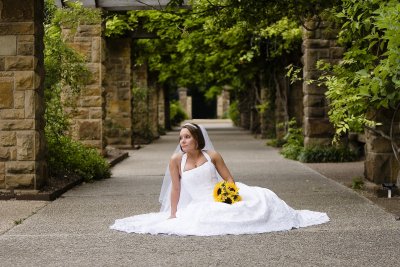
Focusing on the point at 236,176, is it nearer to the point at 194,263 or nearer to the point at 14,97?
the point at 14,97

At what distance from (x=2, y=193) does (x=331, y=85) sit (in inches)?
174

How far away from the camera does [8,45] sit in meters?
9.92

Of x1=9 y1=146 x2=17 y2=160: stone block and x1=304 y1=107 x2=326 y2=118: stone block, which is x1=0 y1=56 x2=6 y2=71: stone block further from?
x1=304 y1=107 x2=326 y2=118: stone block

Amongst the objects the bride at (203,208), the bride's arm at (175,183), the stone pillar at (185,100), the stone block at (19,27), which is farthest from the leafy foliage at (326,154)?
the stone pillar at (185,100)

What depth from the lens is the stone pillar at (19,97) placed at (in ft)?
32.4

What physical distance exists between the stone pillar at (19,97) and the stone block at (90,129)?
5295mm

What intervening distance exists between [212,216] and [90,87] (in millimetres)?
8568

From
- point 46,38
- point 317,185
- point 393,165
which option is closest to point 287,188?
point 317,185

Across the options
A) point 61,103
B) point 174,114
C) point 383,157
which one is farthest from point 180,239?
point 174,114

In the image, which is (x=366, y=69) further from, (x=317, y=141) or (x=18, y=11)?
(x=317, y=141)

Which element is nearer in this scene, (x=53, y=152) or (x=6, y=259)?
(x=6, y=259)

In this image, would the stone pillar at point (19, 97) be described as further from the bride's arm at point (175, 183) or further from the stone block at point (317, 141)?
the stone block at point (317, 141)

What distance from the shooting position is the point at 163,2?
14.1 meters

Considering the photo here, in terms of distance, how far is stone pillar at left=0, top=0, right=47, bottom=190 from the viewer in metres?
9.88
